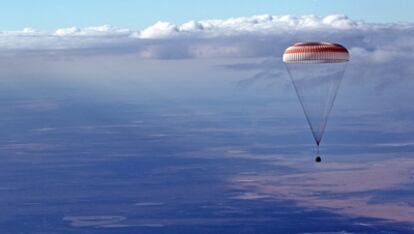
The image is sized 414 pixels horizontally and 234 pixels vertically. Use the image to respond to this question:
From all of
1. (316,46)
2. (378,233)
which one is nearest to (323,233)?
(378,233)

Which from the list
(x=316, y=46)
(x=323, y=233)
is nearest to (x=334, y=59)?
(x=316, y=46)

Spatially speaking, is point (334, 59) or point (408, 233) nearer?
point (334, 59)

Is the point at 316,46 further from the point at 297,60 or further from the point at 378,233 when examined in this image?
the point at 378,233

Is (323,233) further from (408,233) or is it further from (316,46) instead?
(316,46)

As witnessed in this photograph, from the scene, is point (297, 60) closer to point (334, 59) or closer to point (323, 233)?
point (334, 59)

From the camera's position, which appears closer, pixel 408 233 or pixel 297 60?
pixel 297 60

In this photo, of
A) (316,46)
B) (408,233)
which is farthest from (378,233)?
(316,46)
